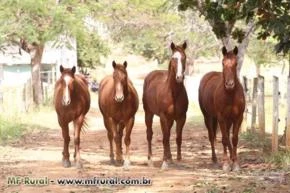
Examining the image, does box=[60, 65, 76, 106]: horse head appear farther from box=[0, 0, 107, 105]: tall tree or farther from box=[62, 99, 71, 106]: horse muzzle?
box=[0, 0, 107, 105]: tall tree

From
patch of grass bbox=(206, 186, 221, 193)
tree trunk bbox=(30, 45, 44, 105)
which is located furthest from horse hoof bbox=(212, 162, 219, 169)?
tree trunk bbox=(30, 45, 44, 105)

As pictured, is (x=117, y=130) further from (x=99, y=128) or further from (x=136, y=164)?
(x=99, y=128)

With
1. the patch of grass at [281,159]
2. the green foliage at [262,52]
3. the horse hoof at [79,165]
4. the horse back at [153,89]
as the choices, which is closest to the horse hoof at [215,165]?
the patch of grass at [281,159]

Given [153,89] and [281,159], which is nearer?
[281,159]

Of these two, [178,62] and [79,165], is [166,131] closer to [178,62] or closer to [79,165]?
[178,62]

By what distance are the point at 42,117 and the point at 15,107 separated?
4.05ft

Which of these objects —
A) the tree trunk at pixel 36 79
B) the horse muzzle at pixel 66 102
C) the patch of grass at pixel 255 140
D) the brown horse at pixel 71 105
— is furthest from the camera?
the tree trunk at pixel 36 79

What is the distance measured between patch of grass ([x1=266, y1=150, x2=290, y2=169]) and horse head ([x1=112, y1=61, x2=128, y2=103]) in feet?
10.1

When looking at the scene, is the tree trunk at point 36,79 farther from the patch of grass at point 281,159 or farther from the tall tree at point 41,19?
the patch of grass at point 281,159

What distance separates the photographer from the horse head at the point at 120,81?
37.1ft

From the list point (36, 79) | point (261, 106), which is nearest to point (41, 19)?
point (36, 79)

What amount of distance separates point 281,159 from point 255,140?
3.92 m

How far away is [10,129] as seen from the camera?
1805cm

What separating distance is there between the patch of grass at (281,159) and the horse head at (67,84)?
403cm
